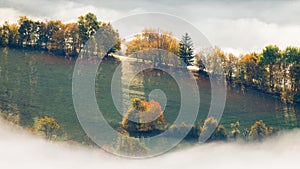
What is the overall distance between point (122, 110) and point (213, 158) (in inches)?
423

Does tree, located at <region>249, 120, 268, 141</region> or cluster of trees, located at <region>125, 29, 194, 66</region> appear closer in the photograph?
tree, located at <region>249, 120, 268, 141</region>

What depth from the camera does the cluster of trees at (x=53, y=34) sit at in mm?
69812

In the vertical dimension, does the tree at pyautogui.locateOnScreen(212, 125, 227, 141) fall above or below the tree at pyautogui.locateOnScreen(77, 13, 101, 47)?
below

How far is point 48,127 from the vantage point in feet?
158

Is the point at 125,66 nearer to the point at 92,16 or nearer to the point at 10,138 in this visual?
the point at 92,16

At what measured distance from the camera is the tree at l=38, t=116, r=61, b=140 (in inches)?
1887

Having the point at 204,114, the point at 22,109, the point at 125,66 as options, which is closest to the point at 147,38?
the point at 125,66

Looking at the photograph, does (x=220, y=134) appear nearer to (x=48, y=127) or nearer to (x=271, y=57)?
(x=48, y=127)

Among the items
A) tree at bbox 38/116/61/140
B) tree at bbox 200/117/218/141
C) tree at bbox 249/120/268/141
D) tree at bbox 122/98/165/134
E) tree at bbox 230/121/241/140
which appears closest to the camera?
tree at bbox 38/116/61/140

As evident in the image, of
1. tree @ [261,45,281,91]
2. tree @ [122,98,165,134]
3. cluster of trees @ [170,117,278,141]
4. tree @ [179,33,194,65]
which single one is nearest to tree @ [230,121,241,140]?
cluster of trees @ [170,117,278,141]

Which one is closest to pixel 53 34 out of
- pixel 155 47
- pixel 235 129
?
pixel 155 47

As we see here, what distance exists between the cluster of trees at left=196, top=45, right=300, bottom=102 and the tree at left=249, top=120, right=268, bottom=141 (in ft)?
35.1

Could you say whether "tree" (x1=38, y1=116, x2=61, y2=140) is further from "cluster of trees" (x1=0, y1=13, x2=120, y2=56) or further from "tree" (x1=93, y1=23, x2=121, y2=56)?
"cluster of trees" (x1=0, y1=13, x2=120, y2=56)

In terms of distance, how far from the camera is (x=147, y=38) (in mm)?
66688
